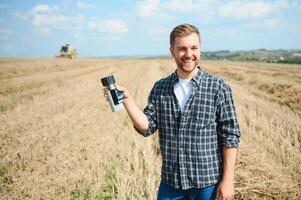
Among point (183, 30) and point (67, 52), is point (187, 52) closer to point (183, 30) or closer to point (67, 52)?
point (183, 30)

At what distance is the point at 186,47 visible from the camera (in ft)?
8.21

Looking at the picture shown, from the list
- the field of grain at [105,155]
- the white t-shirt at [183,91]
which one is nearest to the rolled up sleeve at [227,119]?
the white t-shirt at [183,91]

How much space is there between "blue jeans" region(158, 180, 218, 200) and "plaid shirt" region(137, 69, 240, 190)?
50 millimetres

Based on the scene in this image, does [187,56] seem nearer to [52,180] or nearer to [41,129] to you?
[52,180]

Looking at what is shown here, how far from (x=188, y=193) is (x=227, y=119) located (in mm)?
581

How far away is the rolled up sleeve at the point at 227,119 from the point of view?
2502 millimetres

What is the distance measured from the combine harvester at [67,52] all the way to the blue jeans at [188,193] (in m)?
52.8

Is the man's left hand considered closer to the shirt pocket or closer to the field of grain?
the shirt pocket

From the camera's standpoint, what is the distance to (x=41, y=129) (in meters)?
8.55

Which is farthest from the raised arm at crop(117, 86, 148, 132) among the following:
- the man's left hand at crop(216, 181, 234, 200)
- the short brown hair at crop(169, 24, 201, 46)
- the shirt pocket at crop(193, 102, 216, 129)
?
the man's left hand at crop(216, 181, 234, 200)

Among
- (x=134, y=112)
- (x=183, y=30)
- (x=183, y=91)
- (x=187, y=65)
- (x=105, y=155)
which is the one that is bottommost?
(x=105, y=155)

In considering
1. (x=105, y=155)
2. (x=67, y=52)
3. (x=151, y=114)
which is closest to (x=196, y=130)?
(x=151, y=114)

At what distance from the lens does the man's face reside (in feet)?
8.17

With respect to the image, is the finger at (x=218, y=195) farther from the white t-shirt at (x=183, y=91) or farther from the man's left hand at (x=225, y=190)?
the white t-shirt at (x=183, y=91)
